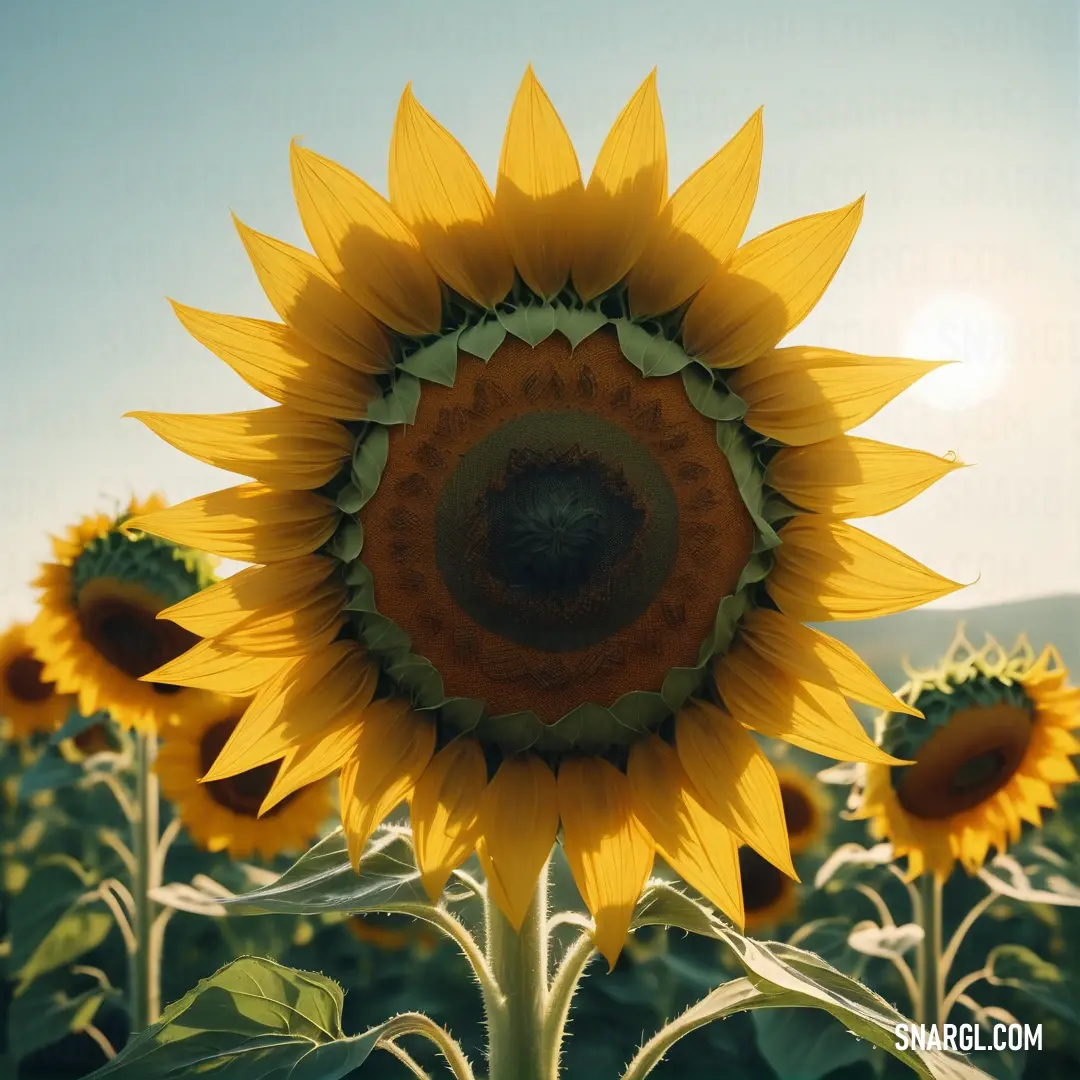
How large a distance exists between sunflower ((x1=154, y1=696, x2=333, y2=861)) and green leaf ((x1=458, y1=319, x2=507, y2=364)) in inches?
118

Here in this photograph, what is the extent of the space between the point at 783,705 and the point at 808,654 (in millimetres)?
96

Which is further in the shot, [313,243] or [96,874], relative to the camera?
[96,874]

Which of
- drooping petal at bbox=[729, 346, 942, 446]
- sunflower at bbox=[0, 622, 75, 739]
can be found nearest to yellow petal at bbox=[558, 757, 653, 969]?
drooping petal at bbox=[729, 346, 942, 446]

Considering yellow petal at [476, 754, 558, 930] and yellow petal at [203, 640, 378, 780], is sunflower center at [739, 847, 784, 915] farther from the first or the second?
yellow petal at [203, 640, 378, 780]

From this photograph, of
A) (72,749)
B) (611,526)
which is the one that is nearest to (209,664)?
(611,526)

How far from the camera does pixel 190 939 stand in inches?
246

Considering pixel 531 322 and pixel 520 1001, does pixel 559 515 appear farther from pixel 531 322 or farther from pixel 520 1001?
pixel 520 1001

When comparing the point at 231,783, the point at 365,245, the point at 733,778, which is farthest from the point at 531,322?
the point at 231,783

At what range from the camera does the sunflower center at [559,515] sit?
1.59 meters

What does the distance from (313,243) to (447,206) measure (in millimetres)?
232

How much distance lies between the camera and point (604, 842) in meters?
1.62

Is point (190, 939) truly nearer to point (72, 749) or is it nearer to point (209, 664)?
point (72, 749)

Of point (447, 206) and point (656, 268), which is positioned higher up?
point (447, 206)

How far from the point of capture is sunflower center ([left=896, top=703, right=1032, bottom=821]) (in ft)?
12.5
